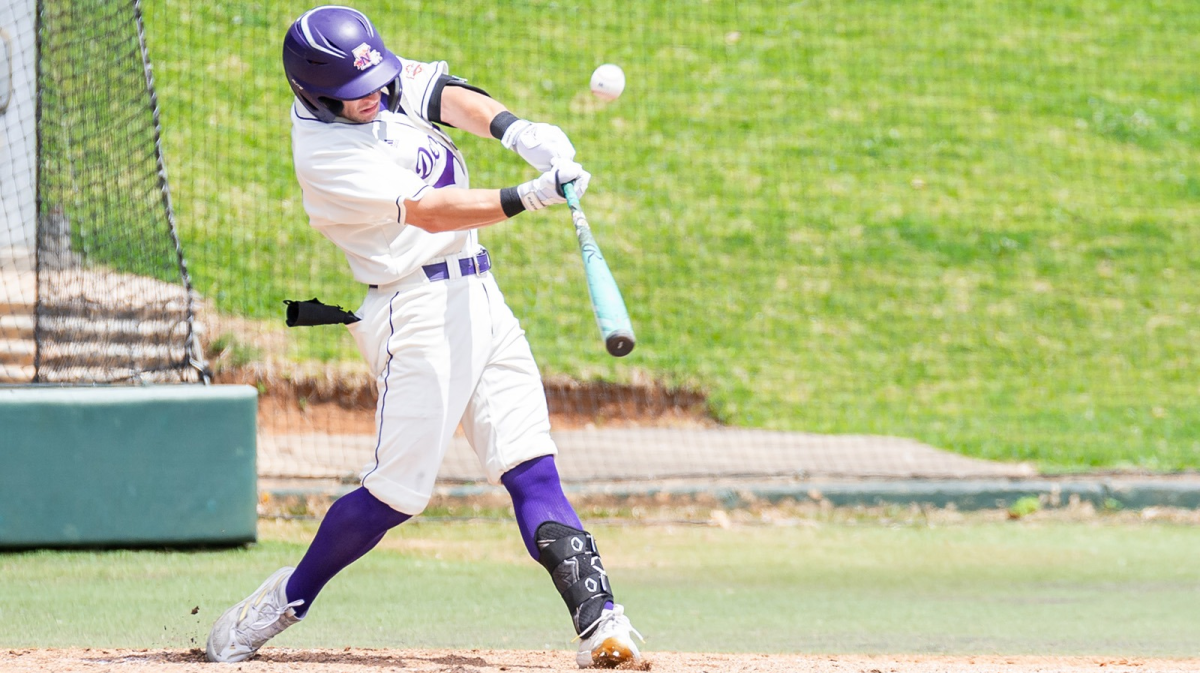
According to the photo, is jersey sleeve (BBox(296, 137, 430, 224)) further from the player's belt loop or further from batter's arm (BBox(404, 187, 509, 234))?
the player's belt loop

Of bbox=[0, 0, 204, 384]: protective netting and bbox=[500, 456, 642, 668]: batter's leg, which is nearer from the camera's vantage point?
bbox=[500, 456, 642, 668]: batter's leg

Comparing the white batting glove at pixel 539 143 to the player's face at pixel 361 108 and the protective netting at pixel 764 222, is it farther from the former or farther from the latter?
the protective netting at pixel 764 222

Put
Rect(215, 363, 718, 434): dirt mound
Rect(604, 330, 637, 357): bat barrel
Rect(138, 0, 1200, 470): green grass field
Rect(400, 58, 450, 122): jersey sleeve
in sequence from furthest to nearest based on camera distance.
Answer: Rect(138, 0, 1200, 470): green grass field < Rect(215, 363, 718, 434): dirt mound < Rect(400, 58, 450, 122): jersey sleeve < Rect(604, 330, 637, 357): bat barrel

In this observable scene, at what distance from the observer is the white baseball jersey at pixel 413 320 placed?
324 cm

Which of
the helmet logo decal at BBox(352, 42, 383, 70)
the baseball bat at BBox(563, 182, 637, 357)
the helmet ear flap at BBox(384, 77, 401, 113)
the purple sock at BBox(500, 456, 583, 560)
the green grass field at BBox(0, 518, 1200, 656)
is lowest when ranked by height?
the green grass field at BBox(0, 518, 1200, 656)

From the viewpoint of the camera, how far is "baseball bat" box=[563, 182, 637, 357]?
117 inches

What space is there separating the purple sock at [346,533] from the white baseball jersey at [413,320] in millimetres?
67

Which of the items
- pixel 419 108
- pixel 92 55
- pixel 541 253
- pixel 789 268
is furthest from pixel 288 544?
pixel 789 268

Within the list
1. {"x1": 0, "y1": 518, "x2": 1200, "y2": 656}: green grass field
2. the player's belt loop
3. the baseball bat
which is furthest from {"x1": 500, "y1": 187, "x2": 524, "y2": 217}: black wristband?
{"x1": 0, "y1": 518, "x2": 1200, "y2": 656}: green grass field

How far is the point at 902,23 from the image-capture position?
1372 cm

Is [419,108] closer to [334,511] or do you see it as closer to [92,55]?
[334,511]

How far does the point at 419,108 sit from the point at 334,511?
1.15 m

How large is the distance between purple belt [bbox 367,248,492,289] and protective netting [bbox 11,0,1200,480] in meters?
3.64

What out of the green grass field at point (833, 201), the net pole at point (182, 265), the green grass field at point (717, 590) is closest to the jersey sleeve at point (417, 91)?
the green grass field at point (717, 590)
